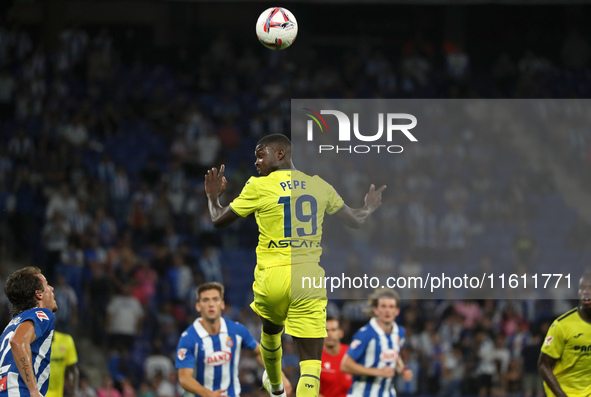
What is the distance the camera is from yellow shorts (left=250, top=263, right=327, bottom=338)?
25.6 feet

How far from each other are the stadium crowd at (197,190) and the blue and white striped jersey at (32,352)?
806 centimetres

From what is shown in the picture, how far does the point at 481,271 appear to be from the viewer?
17.3 metres

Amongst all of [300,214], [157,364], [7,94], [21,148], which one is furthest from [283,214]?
[7,94]

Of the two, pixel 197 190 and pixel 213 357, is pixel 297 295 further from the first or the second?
pixel 197 190

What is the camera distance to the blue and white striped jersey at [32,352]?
7.15 meters

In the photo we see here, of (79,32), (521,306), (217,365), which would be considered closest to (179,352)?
(217,365)

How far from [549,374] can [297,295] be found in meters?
2.99

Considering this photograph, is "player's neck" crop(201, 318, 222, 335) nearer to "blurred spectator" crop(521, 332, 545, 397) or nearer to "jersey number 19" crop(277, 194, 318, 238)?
"jersey number 19" crop(277, 194, 318, 238)

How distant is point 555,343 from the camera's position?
356 inches

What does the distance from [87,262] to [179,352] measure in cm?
845

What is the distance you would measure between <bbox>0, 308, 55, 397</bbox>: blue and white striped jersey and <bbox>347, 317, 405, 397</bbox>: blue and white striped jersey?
14.5ft

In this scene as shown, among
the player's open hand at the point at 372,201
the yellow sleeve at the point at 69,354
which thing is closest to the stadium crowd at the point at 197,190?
the yellow sleeve at the point at 69,354

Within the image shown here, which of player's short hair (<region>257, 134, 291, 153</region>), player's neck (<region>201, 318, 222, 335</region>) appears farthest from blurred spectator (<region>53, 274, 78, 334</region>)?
player's short hair (<region>257, 134, 291, 153</region>)

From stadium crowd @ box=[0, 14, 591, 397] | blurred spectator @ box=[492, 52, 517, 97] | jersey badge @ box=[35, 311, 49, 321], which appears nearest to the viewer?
jersey badge @ box=[35, 311, 49, 321]
